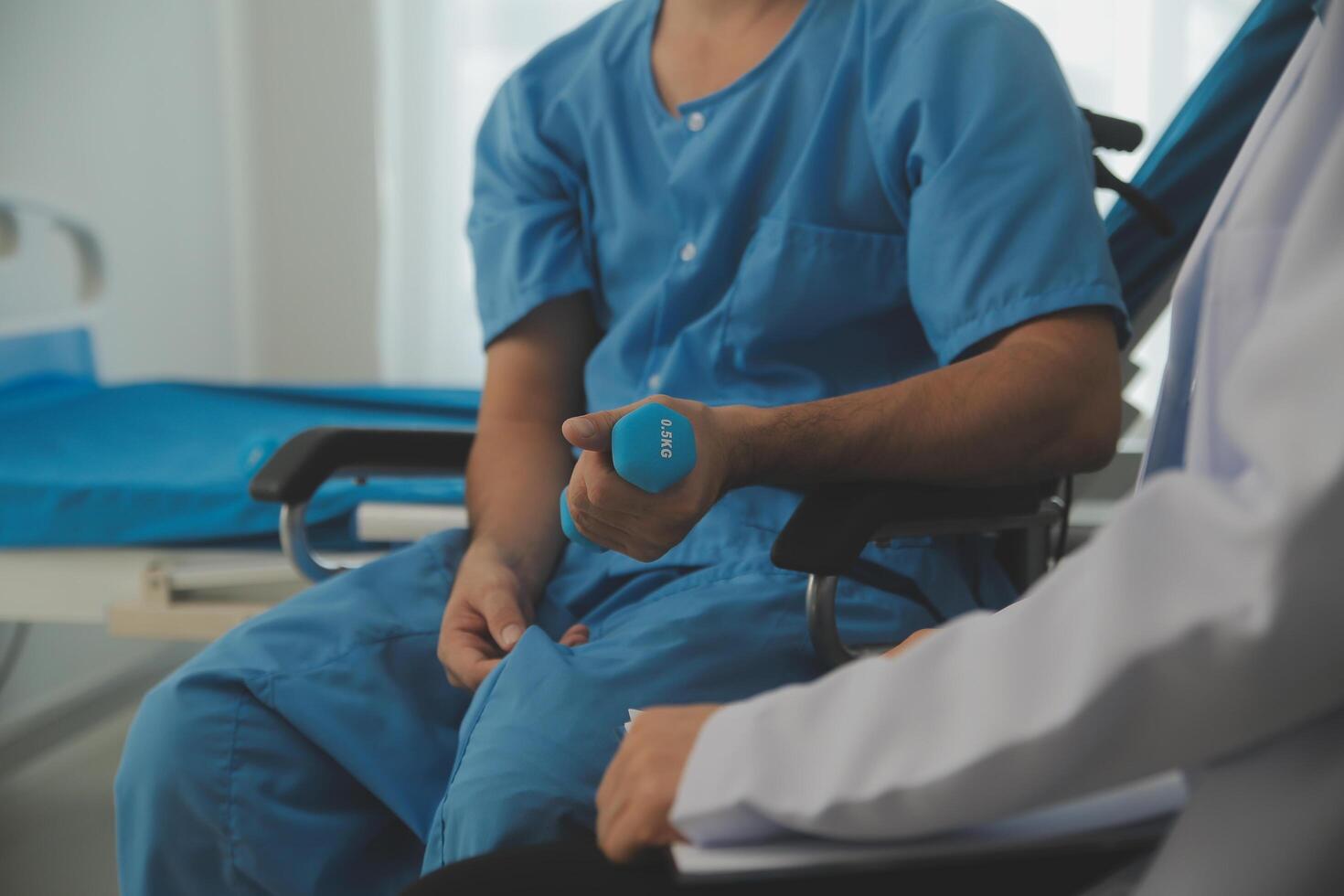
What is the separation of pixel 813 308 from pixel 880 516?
9.7 inches

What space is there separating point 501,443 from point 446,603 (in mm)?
206

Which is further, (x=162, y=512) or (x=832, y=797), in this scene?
(x=162, y=512)

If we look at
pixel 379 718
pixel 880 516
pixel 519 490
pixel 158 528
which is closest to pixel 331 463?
pixel 519 490

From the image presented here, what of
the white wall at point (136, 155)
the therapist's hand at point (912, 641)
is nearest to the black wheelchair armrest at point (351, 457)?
the therapist's hand at point (912, 641)

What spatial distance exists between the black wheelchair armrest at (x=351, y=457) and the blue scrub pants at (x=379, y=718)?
0.54 ft

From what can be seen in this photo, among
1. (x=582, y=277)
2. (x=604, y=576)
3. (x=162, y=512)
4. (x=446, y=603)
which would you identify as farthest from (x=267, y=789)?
(x=162, y=512)

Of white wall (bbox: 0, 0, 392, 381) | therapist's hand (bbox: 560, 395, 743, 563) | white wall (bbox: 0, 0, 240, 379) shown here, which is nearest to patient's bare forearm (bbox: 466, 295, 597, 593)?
therapist's hand (bbox: 560, 395, 743, 563)

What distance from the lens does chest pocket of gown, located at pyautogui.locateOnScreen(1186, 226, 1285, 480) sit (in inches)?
19.8

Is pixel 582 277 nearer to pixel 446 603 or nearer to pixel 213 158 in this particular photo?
pixel 446 603

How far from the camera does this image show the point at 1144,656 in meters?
0.41

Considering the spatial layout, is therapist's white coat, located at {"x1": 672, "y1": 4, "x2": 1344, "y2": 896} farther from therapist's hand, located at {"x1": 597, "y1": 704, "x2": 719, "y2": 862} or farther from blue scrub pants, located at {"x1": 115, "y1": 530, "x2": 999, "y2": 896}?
blue scrub pants, located at {"x1": 115, "y1": 530, "x2": 999, "y2": 896}

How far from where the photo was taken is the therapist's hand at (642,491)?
829 mm

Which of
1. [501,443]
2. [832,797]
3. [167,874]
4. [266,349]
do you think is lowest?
[266,349]

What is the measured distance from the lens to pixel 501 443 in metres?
1.25
